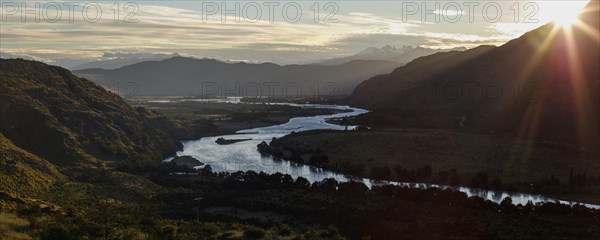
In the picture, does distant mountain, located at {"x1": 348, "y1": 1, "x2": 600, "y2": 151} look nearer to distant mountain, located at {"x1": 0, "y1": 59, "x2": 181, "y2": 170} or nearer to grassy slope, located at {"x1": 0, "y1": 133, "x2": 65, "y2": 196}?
distant mountain, located at {"x1": 0, "y1": 59, "x2": 181, "y2": 170}

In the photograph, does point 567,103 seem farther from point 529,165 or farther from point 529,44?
point 529,44

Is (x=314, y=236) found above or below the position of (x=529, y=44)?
below

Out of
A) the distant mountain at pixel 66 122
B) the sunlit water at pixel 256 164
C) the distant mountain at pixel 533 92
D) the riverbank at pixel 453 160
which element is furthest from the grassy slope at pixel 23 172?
the distant mountain at pixel 533 92

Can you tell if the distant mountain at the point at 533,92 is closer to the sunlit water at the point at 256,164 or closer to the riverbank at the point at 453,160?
the riverbank at the point at 453,160

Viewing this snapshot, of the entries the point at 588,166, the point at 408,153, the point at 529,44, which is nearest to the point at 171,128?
the point at 408,153

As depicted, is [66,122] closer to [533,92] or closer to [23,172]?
[23,172]

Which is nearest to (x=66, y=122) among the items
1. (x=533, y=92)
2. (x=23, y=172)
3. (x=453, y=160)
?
(x=23, y=172)
